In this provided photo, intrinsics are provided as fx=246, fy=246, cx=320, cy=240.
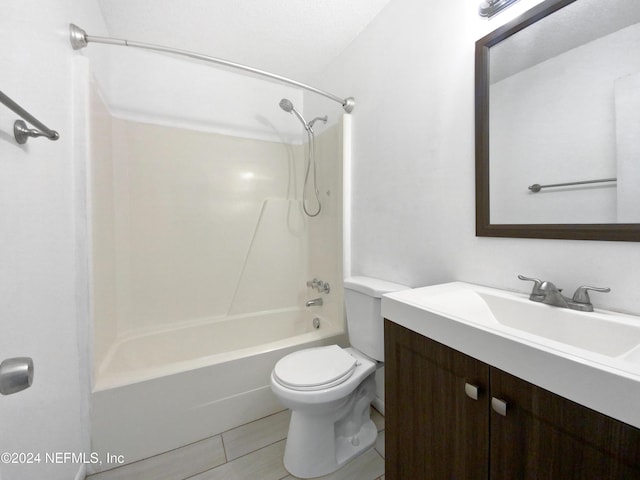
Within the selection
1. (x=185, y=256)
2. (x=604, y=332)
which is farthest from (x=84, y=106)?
(x=604, y=332)

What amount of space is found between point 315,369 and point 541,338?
91 cm

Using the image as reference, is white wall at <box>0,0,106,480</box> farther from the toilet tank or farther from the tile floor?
the toilet tank

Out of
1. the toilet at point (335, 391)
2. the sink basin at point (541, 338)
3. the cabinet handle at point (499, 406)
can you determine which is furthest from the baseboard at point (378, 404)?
the cabinet handle at point (499, 406)

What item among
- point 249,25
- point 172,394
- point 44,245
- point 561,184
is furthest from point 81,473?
point 249,25

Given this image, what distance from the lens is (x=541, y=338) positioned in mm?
536

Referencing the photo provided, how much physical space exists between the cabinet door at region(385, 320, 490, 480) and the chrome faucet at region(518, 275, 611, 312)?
0.37 meters

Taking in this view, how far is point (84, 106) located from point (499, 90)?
1.84 m

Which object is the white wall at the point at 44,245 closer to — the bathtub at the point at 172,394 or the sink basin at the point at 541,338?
the bathtub at the point at 172,394

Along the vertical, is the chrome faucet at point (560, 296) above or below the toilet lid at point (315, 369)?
above

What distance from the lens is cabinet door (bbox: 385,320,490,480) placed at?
62 centimetres

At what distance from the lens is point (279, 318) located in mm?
2297

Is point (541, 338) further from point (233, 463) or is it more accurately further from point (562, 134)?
point (233, 463)

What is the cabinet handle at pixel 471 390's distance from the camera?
600mm

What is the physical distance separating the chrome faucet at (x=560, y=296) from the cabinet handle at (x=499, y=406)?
1.27 ft
